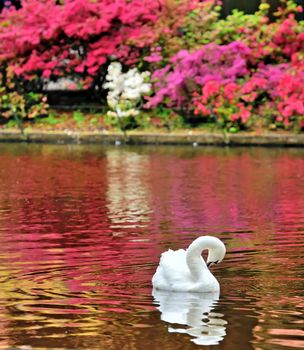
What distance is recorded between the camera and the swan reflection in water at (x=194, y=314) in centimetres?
962

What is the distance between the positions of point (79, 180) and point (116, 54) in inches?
480

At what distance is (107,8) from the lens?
34406 millimetres

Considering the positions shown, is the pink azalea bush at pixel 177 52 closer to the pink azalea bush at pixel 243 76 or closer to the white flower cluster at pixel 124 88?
the pink azalea bush at pixel 243 76

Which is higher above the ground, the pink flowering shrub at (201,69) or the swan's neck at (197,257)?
the pink flowering shrub at (201,69)

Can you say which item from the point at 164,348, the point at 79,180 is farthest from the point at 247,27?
the point at 164,348

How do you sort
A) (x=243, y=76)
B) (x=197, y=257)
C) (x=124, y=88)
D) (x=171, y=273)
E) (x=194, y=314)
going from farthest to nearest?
(x=124, y=88)
(x=243, y=76)
(x=171, y=273)
(x=197, y=257)
(x=194, y=314)

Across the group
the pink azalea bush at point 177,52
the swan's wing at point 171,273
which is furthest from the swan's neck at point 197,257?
the pink azalea bush at point 177,52

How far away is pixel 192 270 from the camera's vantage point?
11055mm

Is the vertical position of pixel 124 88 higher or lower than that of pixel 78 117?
higher

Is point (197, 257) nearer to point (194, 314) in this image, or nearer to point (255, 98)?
point (194, 314)

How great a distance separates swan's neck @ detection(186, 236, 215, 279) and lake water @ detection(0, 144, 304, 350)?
22 centimetres

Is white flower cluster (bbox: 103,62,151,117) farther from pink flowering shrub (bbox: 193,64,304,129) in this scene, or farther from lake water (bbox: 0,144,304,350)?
lake water (bbox: 0,144,304,350)

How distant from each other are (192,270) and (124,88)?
22.3 metres

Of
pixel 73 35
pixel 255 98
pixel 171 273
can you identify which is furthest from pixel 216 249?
pixel 73 35
